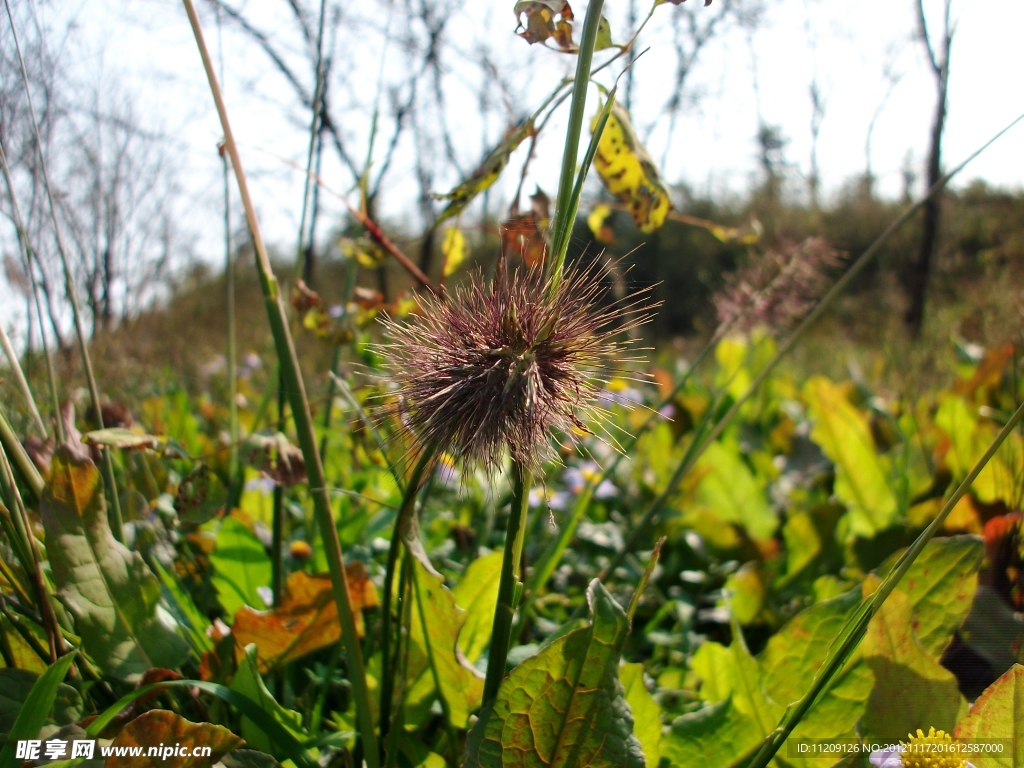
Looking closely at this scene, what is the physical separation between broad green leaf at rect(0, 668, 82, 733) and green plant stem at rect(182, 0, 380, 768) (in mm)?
365

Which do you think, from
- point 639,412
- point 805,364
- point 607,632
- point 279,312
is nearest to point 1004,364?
point 639,412

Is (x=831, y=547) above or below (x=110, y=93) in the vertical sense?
below

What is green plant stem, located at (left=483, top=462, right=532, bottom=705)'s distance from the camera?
2.38ft

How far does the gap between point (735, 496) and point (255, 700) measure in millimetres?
1455

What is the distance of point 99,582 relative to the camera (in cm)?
90

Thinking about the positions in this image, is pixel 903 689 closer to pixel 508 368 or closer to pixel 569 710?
pixel 569 710

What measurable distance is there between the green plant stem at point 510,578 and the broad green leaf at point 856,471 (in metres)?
1.25

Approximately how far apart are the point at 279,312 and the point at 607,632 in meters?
0.46

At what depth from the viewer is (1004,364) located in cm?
258

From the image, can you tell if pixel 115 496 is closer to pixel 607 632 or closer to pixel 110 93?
pixel 607 632

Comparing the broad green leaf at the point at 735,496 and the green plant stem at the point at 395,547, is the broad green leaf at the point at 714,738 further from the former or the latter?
the broad green leaf at the point at 735,496

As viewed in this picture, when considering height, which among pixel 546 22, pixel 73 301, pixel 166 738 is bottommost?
pixel 166 738

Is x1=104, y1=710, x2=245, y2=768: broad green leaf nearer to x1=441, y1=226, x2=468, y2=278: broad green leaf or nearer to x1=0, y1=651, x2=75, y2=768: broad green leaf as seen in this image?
x1=0, y1=651, x2=75, y2=768: broad green leaf

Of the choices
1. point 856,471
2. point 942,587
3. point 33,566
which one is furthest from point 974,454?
point 33,566
